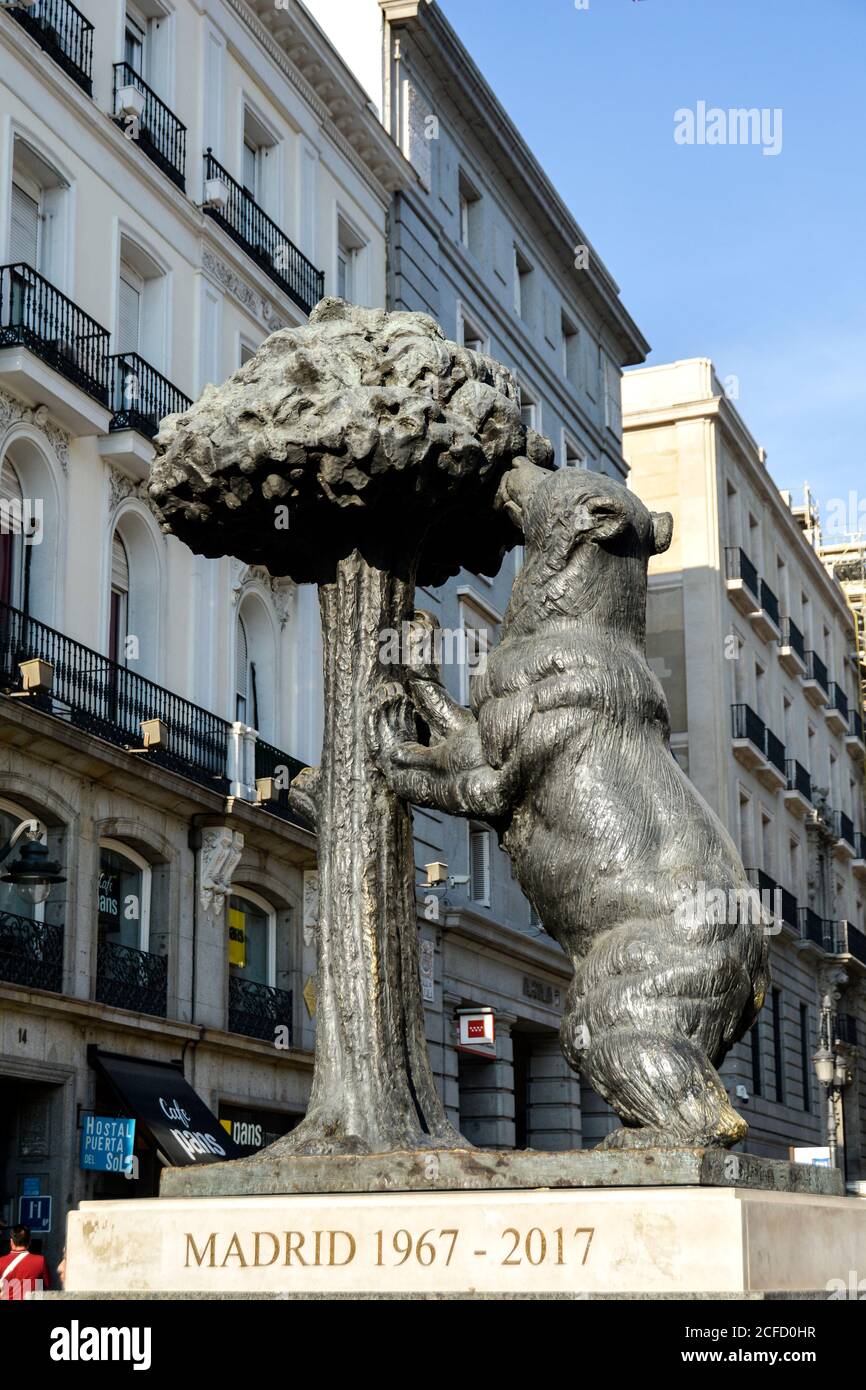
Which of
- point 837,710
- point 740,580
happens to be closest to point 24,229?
point 740,580

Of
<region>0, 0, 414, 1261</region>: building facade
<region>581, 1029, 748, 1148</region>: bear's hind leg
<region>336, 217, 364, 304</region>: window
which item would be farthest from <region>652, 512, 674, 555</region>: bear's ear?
<region>336, 217, 364, 304</region>: window

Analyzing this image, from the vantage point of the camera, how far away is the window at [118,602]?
19844mm

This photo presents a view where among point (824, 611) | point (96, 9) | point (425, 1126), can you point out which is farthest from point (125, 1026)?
point (824, 611)

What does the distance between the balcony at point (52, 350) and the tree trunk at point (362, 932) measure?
1211 centimetres

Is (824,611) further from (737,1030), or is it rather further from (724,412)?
(737,1030)

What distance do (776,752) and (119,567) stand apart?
24342 mm

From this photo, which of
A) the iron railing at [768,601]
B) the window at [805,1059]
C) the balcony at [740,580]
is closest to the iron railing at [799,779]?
the iron railing at [768,601]

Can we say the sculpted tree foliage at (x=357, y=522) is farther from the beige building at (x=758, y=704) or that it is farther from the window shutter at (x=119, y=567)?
the beige building at (x=758, y=704)

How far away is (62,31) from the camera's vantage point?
64.3 ft

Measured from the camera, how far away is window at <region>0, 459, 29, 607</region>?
1786cm

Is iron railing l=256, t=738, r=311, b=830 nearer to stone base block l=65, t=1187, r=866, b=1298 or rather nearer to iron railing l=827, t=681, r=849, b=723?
stone base block l=65, t=1187, r=866, b=1298

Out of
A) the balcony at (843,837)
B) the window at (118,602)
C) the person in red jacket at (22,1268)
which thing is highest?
the balcony at (843,837)

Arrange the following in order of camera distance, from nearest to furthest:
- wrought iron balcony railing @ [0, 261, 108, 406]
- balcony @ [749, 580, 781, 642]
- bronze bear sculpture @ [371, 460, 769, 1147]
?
bronze bear sculpture @ [371, 460, 769, 1147] < wrought iron balcony railing @ [0, 261, 108, 406] < balcony @ [749, 580, 781, 642]

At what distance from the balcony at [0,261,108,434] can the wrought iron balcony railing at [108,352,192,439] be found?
0.30 m
